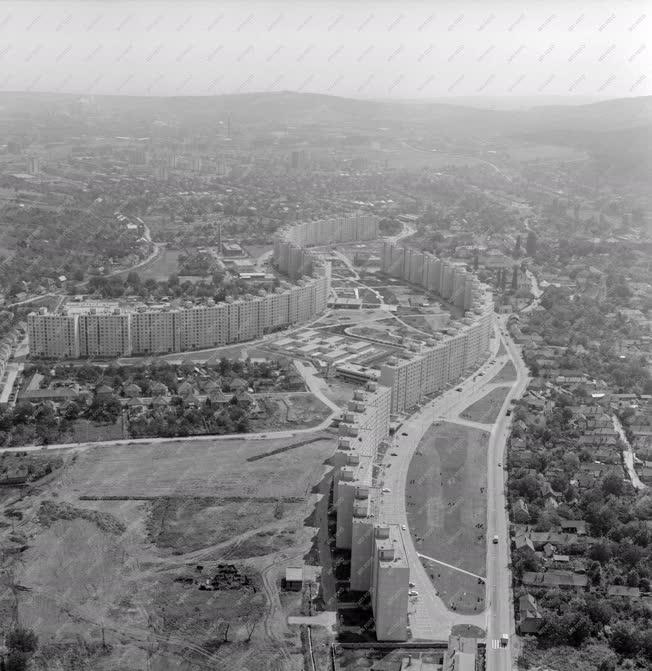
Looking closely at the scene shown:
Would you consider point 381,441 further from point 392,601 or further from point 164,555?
point 392,601

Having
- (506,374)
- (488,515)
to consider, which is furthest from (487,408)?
(488,515)

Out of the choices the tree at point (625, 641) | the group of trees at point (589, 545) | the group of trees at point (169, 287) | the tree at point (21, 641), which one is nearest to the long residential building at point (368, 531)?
the group of trees at point (589, 545)

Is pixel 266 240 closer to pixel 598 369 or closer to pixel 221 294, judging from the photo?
pixel 221 294

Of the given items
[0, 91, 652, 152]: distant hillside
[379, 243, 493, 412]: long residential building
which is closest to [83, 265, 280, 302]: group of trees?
[379, 243, 493, 412]: long residential building

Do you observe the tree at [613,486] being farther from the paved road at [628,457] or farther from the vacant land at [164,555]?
the vacant land at [164,555]

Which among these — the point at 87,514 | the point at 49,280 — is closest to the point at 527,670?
the point at 87,514

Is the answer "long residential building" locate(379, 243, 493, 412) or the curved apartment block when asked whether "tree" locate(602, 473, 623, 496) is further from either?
"long residential building" locate(379, 243, 493, 412)
